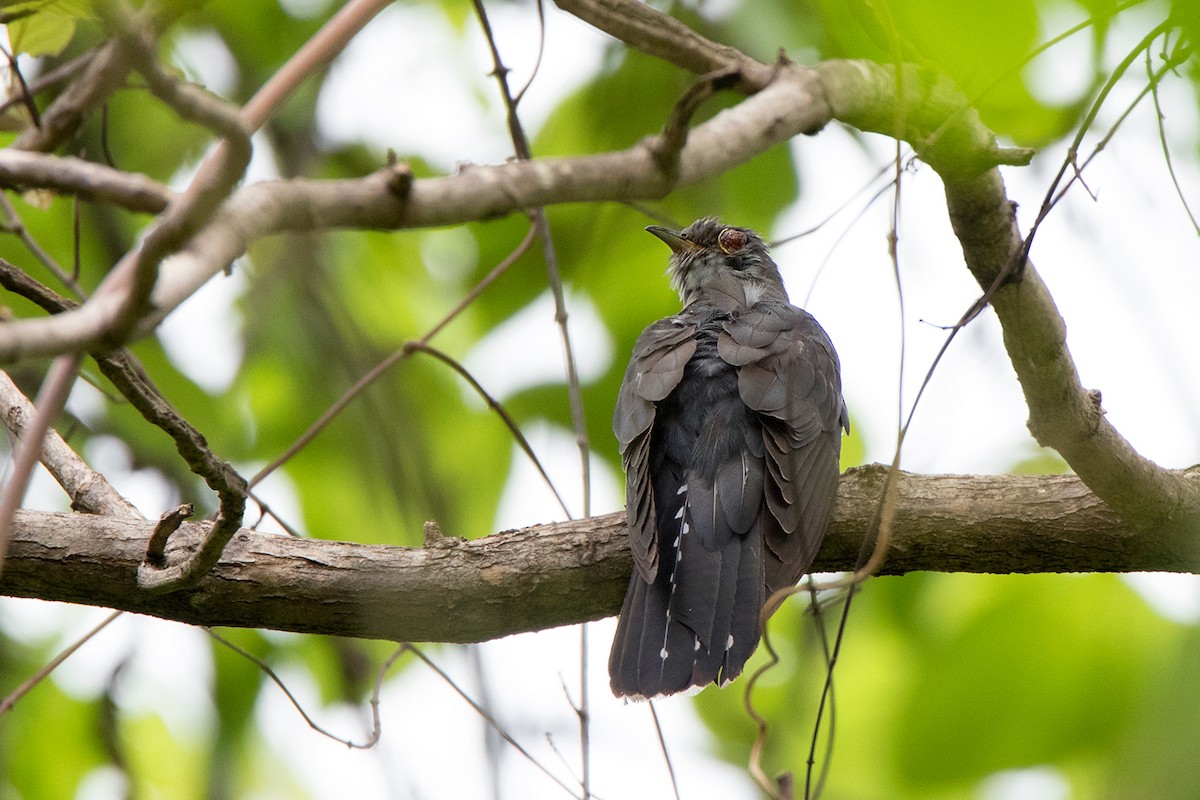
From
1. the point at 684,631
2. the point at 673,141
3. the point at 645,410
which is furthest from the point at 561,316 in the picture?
the point at 673,141

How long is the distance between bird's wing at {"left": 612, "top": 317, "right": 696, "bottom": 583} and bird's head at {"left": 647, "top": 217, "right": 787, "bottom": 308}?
3.14ft

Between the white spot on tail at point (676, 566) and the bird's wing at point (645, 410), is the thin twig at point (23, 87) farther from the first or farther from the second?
the white spot on tail at point (676, 566)

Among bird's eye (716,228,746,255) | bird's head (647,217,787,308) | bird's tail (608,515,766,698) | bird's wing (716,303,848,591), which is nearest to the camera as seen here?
bird's tail (608,515,766,698)

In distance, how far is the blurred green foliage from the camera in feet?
12.4

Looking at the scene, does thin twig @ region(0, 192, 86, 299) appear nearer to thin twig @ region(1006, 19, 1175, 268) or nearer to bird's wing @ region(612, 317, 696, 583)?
bird's wing @ region(612, 317, 696, 583)

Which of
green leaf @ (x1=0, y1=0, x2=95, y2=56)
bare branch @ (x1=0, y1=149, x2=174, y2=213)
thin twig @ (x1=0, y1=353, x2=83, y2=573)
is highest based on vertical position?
green leaf @ (x1=0, y1=0, x2=95, y2=56)

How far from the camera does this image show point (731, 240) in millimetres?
6094

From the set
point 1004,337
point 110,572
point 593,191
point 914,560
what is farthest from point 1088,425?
point 110,572

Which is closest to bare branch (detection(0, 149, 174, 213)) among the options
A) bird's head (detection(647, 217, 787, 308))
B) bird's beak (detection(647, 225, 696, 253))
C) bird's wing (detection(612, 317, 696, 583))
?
bird's wing (detection(612, 317, 696, 583))

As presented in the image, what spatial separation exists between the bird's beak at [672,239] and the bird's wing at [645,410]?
2.07 ft

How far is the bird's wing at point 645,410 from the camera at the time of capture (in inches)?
147

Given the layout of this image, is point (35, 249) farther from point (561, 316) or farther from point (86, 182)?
point (86, 182)

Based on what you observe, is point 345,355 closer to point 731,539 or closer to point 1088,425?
point 731,539

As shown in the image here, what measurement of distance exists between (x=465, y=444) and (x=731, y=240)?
1942mm
